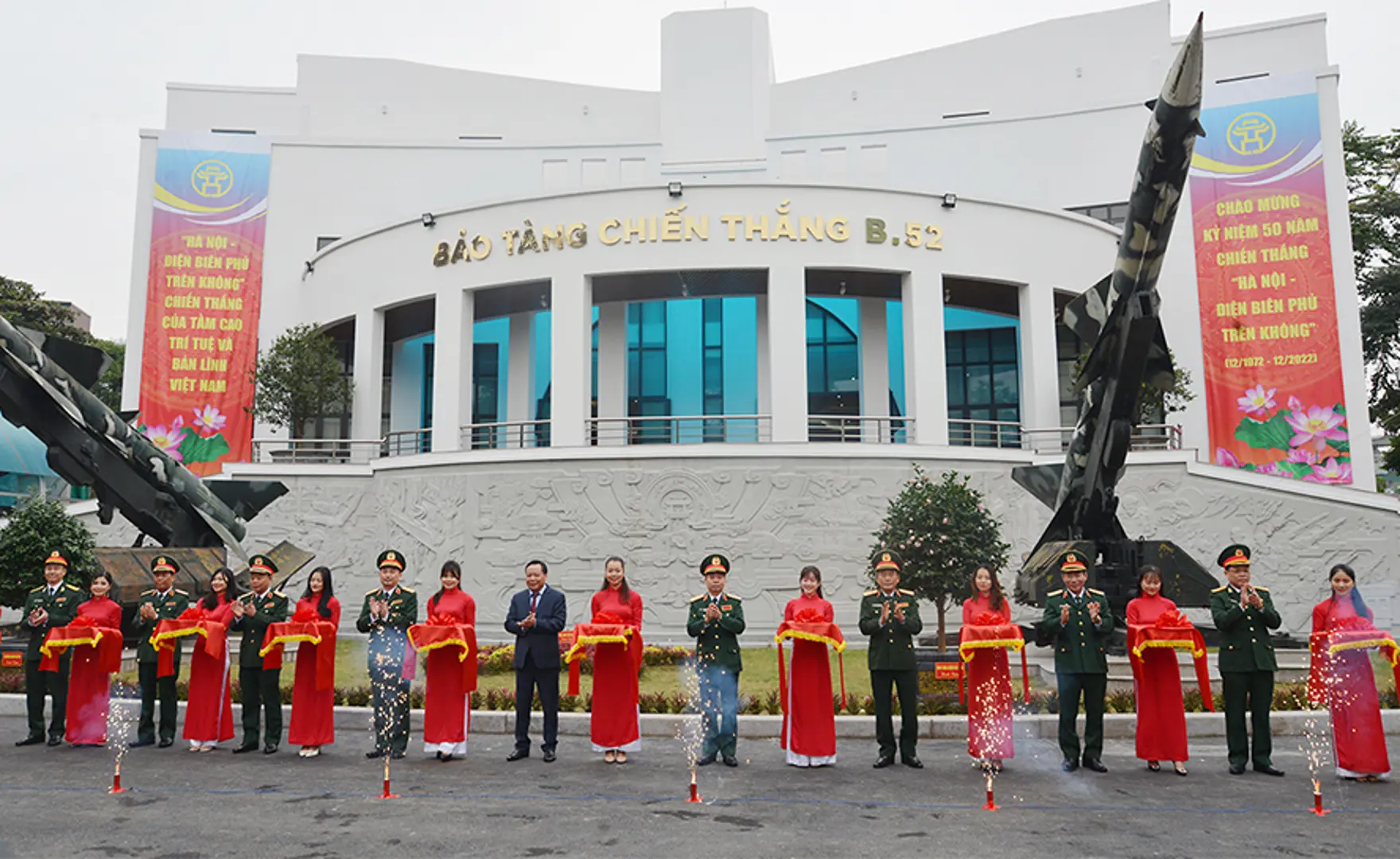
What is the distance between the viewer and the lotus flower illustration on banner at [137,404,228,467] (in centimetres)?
2586

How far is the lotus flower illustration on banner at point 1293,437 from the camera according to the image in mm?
23375

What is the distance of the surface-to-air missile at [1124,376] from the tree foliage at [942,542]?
94 cm

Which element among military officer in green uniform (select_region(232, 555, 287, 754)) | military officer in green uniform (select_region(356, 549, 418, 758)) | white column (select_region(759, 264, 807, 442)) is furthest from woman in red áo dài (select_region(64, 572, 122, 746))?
white column (select_region(759, 264, 807, 442))

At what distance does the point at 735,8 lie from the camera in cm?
2770

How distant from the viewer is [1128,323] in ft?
35.6

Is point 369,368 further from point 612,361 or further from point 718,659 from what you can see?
point 718,659

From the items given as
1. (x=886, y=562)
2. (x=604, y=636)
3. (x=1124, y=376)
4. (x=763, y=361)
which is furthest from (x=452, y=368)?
(x=886, y=562)

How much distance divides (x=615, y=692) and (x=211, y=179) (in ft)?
82.4

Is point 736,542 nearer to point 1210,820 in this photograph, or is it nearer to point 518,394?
point 518,394

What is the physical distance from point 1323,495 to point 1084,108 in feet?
42.1

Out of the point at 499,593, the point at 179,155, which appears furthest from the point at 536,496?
the point at 179,155

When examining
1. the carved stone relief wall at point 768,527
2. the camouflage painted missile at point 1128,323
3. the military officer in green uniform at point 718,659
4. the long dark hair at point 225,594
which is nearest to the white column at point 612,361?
the carved stone relief wall at point 768,527

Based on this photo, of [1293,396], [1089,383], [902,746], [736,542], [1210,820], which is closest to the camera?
[1210,820]

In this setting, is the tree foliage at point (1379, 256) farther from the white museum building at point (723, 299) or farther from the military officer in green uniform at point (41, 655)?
the military officer in green uniform at point (41, 655)
